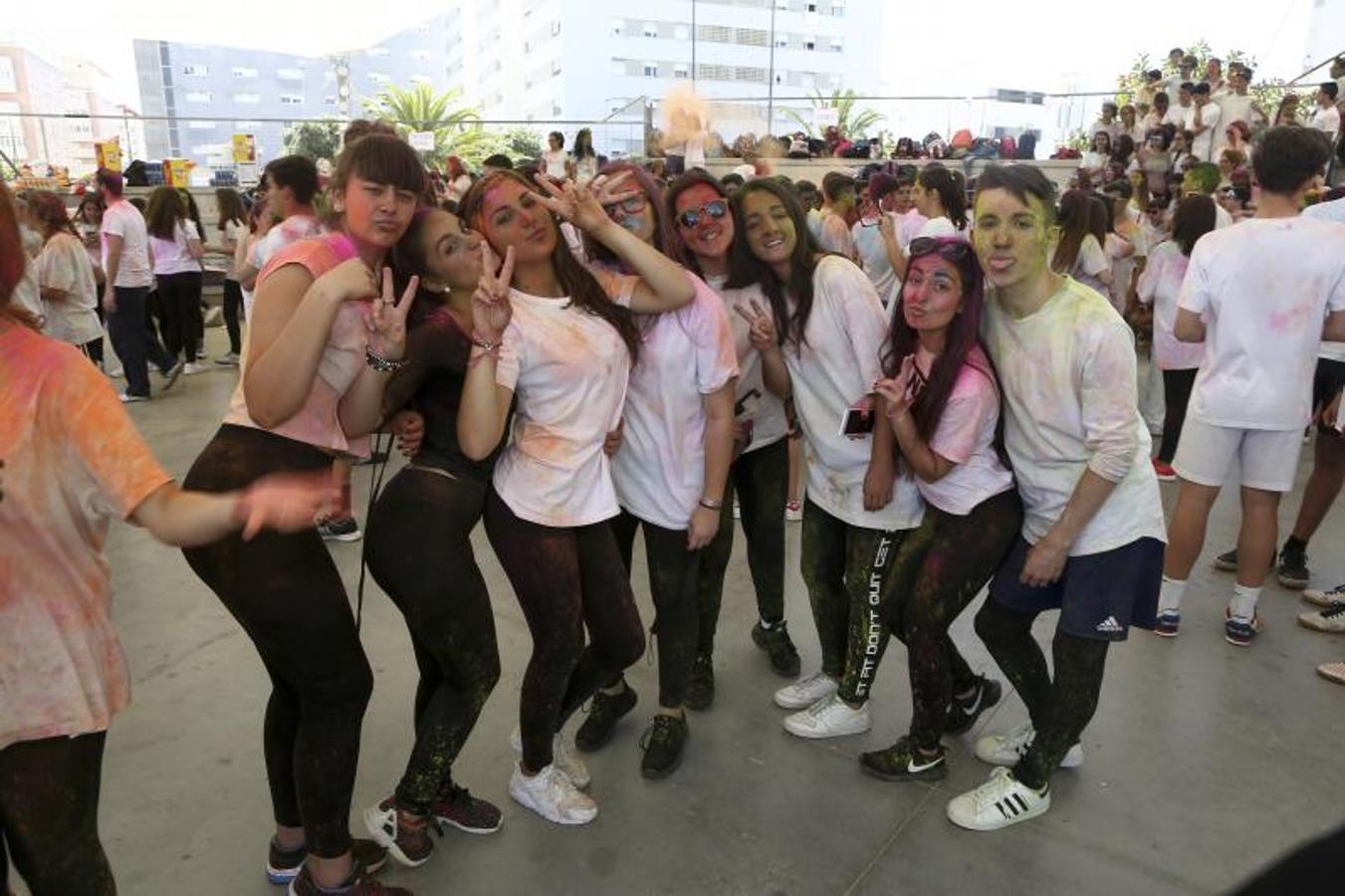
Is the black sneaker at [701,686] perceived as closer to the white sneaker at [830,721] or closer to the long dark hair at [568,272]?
the white sneaker at [830,721]

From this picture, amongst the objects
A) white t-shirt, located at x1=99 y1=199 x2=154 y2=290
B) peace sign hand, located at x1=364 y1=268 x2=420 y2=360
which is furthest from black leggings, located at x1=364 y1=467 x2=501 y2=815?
white t-shirt, located at x1=99 y1=199 x2=154 y2=290

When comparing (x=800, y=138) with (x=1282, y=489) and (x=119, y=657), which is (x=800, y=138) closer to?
(x=1282, y=489)

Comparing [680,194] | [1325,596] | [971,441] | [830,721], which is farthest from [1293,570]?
[680,194]

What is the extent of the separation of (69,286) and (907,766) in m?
6.24

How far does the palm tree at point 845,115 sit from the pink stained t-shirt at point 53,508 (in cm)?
1289

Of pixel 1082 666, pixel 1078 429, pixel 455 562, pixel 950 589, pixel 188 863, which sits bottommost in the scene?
pixel 188 863

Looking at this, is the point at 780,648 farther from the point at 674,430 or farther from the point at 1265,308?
the point at 1265,308

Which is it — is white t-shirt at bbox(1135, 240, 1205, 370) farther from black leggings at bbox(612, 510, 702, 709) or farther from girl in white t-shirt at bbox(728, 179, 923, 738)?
black leggings at bbox(612, 510, 702, 709)

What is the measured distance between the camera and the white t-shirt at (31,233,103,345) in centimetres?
612

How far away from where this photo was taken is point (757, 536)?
332cm

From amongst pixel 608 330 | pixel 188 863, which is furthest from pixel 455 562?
pixel 188 863

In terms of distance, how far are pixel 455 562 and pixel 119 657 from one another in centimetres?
74

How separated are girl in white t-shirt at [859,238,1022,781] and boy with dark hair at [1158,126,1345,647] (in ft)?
4.96

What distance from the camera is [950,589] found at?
8.26 feet
